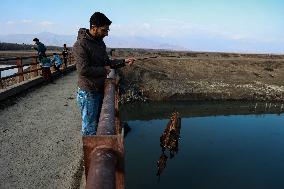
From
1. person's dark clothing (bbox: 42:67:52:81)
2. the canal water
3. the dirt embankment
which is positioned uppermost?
person's dark clothing (bbox: 42:67:52:81)

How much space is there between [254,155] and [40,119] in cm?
1220

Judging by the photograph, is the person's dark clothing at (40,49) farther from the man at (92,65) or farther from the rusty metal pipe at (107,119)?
the rusty metal pipe at (107,119)

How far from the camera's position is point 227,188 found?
13891 mm

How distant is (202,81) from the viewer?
Answer: 124 ft

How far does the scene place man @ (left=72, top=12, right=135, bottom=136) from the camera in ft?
14.6

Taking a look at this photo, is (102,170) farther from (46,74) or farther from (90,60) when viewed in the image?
(46,74)

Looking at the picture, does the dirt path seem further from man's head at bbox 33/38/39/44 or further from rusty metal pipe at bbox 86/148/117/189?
man's head at bbox 33/38/39/44

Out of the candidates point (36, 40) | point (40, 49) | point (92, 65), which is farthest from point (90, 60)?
point (40, 49)

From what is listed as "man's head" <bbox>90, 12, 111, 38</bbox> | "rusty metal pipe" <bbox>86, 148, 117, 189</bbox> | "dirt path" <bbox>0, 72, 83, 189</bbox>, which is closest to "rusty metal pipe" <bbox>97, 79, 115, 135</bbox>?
"rusty metal pipe" <bbox>86, 148, 117, 189</bbox>

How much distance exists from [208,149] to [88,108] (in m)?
14.4

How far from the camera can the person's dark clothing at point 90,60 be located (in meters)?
4.51

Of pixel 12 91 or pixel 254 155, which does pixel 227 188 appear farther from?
pixel 12 91

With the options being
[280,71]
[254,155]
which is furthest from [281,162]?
[280,71]

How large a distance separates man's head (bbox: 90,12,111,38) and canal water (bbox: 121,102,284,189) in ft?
29.9
